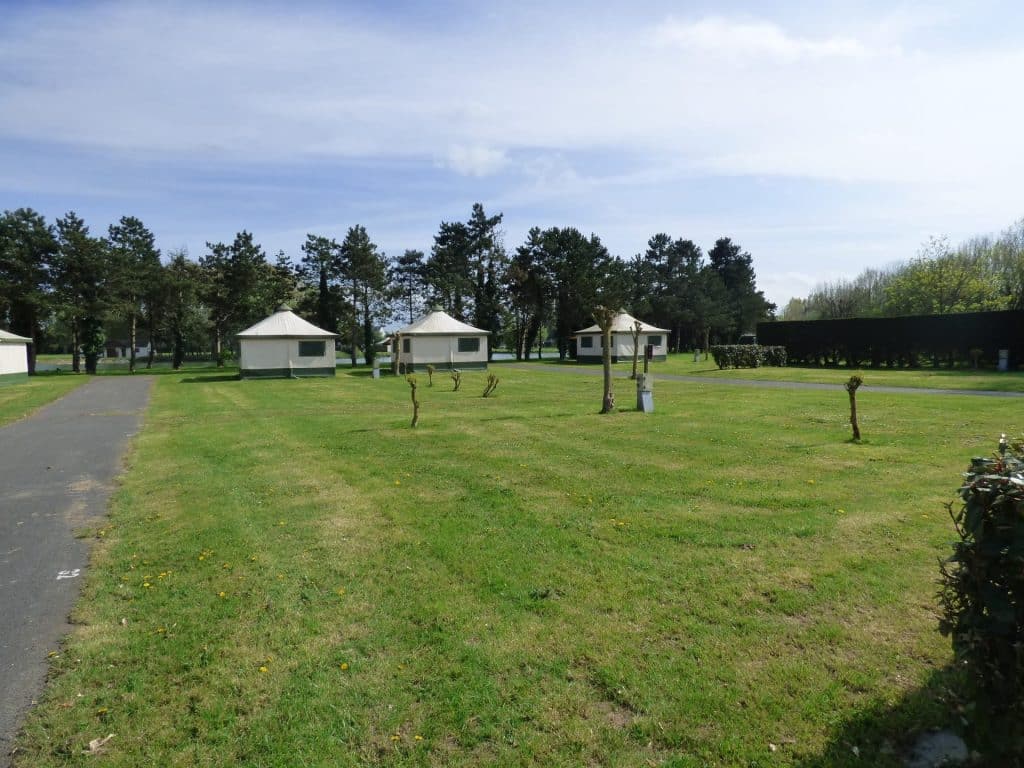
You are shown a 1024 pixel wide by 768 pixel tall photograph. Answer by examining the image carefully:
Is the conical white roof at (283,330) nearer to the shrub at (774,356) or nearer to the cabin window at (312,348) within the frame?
the cabin window at (312,348)

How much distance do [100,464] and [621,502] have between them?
28.9 feet

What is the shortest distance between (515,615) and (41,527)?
576cm

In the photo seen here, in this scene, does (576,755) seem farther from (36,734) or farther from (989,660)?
(36,734)

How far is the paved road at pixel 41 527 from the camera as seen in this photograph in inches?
152

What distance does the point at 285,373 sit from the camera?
33.8 m

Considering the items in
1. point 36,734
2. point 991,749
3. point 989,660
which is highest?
point 989,660

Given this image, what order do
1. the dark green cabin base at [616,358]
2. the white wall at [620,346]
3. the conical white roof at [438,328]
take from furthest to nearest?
the white wall at [620,346], the dark green cabin base at [616,358], the conical white roof at [438,328]

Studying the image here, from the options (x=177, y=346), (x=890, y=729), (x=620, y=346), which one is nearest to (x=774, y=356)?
(x=620, y=346)

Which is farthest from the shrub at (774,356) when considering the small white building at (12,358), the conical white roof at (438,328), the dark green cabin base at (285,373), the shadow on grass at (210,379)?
the small white building at (12,358)

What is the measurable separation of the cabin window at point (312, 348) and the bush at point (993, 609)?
3434cm

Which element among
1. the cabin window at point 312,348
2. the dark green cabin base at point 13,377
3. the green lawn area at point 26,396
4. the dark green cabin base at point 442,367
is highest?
the cabin window at point 312,348

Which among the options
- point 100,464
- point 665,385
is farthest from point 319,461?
point 665,385

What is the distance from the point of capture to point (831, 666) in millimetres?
3549

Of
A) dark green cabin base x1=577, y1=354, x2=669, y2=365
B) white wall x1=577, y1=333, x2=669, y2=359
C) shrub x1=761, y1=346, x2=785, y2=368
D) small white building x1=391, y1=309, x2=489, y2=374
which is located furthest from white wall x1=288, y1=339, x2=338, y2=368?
shrub x1=761, y1=346, x2=785, y2=368
